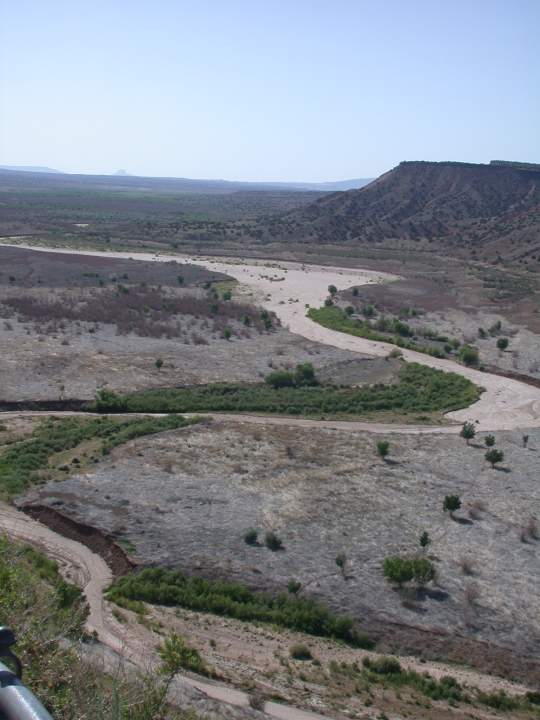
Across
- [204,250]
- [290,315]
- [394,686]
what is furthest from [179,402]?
[204,250]

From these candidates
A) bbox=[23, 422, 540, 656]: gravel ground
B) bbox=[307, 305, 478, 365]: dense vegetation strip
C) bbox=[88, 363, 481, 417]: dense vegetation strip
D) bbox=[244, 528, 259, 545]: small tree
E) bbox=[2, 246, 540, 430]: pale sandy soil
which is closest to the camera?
bbox=[23, 422, 540, 656]: gravel ground

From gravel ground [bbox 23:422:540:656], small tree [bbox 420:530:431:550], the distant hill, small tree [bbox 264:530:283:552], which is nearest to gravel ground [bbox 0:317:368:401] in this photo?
gravel ground [bbox 23:422:540:656]

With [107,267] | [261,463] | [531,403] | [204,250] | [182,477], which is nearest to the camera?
[182,477]

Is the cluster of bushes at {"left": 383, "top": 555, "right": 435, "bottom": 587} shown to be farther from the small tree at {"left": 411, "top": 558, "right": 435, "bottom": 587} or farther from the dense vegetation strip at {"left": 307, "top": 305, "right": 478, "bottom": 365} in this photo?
the dense vegetation strip at {"left": 307, "top": 305, "right": 478, "bottom": 365}

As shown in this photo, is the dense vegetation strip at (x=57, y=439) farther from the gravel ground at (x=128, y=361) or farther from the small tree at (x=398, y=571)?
the small tree at (x=398, y=571)

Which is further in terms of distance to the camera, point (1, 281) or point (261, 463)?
point (1, 281)

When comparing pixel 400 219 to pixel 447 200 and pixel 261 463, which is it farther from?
pixel 261 463
